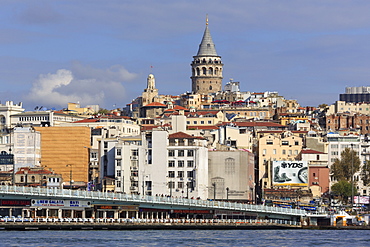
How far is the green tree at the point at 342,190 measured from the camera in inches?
5665

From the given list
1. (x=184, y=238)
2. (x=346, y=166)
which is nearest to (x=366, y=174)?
(x=346, y=166)

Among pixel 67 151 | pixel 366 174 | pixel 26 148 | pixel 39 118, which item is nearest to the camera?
pixel 366 174

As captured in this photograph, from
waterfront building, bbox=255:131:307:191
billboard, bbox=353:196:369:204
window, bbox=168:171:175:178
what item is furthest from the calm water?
waterfront building, bbox=255:131:307:191

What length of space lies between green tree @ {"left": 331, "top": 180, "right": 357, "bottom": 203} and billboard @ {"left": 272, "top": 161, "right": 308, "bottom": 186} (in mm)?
4417

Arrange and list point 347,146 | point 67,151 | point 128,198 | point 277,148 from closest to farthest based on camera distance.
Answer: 1. point 128,198
2. point 67,151
3. point 277,148
4. point 347,146

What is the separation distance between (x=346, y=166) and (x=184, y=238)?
61791mm

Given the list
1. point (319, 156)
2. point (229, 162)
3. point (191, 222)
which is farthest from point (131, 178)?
point (319, 156)

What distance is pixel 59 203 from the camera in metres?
113

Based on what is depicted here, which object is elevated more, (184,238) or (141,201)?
(141,201)

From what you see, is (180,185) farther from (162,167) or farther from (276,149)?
(276,149)

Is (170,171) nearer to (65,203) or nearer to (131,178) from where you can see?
(131,178)

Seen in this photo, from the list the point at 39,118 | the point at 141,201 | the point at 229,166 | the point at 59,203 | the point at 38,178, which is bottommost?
the point at 59,203

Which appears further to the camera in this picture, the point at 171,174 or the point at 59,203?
the point at 171,174

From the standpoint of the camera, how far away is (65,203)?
370ft
